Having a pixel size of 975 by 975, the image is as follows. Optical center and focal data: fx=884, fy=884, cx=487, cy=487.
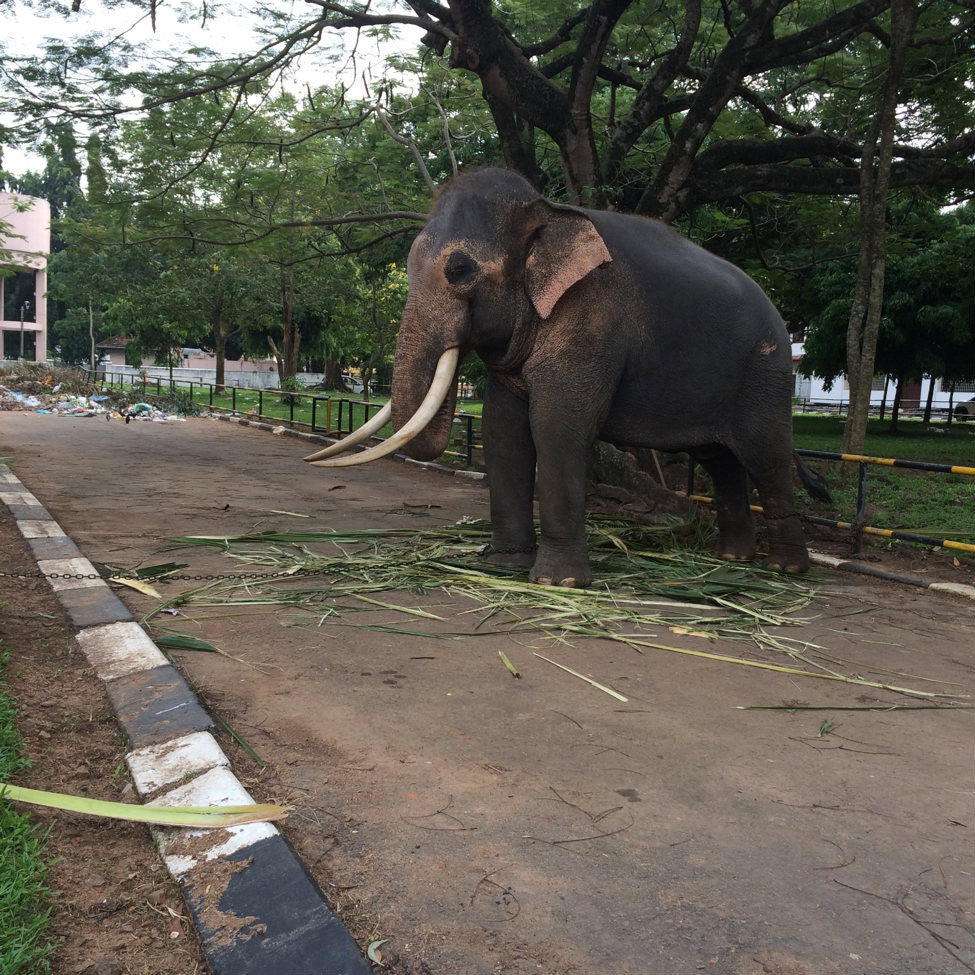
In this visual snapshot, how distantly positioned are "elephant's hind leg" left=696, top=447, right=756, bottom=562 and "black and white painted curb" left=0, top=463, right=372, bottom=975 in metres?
3.92

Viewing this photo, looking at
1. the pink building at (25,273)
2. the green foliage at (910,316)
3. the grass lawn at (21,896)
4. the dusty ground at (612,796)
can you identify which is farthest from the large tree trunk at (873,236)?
→ the pink building at (25,273)

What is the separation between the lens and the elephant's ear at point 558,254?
15.8 feet

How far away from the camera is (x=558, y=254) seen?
4859 mm

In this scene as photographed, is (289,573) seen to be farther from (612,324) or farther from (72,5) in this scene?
(72,5)

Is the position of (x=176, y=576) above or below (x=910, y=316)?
below

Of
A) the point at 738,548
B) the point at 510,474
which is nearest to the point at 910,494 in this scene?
the point at 738,548

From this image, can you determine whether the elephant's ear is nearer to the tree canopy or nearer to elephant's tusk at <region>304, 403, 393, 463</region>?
elephant's tusk at <region>304, 403, 393, 463</region>

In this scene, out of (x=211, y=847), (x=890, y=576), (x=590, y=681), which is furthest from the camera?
(x=890, y=576)

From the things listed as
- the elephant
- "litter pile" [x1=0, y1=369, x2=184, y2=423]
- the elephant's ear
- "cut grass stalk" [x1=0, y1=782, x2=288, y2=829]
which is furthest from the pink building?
"cut grass stalk" [x1=0, y1=782, x2=288, y2=829]

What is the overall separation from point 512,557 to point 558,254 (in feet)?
5.97

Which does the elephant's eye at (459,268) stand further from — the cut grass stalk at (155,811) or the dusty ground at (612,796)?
the cut grass stalk at (155,811)

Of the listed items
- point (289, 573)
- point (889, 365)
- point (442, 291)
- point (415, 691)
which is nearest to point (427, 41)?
point (442, 291)

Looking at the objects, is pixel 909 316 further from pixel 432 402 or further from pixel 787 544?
pixel 432 402

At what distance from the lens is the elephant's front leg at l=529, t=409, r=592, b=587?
16.1 ft
